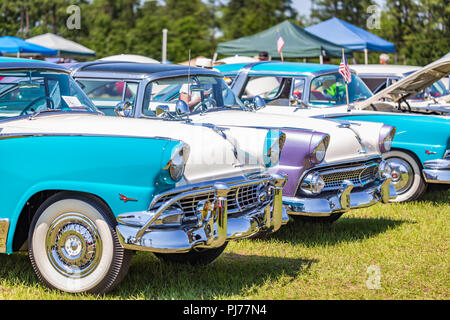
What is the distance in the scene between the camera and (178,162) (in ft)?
12.2

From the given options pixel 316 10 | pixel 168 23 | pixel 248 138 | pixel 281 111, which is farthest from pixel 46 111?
pixel 316 10

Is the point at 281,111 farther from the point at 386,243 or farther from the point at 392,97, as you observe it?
the point at 386,243

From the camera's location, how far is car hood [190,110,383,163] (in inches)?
228

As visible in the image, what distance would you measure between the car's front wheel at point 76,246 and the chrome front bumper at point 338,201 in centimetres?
193

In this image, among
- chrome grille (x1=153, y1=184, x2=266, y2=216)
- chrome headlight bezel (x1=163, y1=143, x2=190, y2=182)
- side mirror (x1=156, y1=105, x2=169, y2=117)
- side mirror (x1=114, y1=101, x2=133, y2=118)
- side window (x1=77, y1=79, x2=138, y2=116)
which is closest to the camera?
chrome headlight bezel (x1=163, y1=143, x2=190, y2=182)

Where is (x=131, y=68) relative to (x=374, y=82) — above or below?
above

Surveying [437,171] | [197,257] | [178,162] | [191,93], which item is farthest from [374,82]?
[178,162]

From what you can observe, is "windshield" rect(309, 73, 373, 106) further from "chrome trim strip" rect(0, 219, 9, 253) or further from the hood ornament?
"chrome trim strip" rect(0, 219, 9, 253)

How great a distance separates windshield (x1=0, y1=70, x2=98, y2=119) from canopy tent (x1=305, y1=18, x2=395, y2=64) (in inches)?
549

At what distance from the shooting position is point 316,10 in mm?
63938

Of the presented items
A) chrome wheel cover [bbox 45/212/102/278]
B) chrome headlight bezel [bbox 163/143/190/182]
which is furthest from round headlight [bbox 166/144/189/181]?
chrome wheel cover [bbox 45/212/102/278]

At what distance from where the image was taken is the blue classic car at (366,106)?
24.2 ft

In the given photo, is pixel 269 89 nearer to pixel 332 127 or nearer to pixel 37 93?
pixel 332 127

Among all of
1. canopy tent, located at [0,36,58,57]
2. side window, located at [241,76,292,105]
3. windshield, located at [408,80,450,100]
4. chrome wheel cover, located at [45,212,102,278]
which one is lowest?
chrome wheel cover, located at [45,212,102,278]
